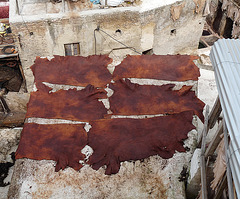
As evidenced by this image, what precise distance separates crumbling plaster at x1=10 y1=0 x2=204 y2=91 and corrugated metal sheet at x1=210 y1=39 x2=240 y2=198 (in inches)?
284

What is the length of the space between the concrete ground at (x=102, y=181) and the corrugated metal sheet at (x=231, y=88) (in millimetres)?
2190

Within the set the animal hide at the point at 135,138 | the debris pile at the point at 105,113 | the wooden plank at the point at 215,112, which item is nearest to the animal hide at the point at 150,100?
the debris pile at the point at 105,113

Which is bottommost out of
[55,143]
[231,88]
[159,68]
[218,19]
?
[218,19]

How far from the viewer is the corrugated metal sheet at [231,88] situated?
2.66m

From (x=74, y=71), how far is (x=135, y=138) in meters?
2.62

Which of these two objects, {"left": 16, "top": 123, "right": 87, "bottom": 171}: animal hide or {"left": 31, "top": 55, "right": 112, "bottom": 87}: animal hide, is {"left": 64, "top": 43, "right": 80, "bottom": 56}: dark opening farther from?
{"left": 16, "top": 123, "right": 87, "bottom": 171}: animal hide

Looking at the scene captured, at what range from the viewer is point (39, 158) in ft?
16.8

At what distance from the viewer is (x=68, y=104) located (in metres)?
6.11

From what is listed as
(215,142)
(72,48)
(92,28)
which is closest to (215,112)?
(215,142)

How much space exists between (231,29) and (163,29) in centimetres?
1011

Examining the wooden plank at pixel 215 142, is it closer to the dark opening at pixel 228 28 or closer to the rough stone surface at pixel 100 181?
the rough stone surface at pixel 100 181

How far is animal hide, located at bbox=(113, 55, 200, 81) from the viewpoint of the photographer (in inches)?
267

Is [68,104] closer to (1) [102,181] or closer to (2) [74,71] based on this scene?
(2) [74,71]

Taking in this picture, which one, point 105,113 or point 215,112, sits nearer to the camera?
point 215,112
